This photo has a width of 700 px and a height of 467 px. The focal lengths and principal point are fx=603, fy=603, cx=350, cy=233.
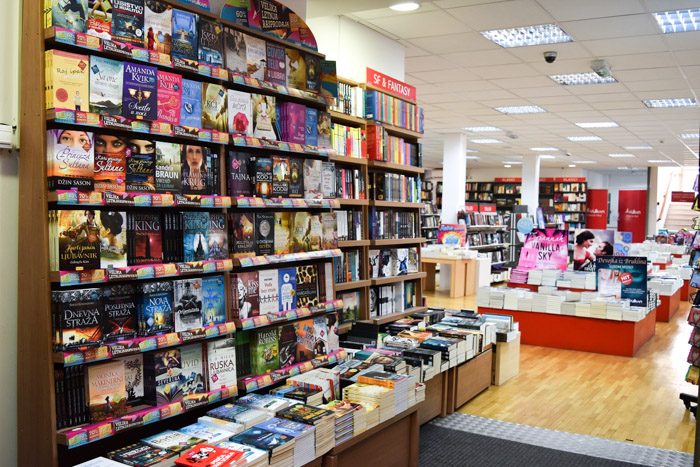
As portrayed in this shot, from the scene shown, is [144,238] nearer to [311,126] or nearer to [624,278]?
[311,126]

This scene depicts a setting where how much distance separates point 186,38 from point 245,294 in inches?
51.9

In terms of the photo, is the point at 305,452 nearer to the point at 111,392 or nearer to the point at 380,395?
the point at 380,395

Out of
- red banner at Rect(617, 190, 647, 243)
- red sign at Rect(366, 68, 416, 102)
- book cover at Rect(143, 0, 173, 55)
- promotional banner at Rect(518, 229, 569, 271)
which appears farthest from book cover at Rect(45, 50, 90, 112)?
red banner at Rect(617, 190, 647, 243)

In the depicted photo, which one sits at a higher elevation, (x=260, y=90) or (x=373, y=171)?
(x=260, y=90)

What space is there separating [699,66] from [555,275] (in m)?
2.98

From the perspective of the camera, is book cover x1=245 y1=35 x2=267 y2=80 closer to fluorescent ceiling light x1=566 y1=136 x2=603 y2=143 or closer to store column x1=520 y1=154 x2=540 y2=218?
fluorescent ceiling light x1=566 y1=136 x2=603 y2=143

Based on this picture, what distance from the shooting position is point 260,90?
3.36 meters

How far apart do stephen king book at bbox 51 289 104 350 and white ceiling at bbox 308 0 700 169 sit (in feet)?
9.66

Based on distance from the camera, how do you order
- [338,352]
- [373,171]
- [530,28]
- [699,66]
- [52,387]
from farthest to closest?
[699,66] → [530,28] → [373,171] → [338,352] → [52,387]

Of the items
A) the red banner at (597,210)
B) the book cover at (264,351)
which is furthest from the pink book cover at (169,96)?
the red banner at (597,210)

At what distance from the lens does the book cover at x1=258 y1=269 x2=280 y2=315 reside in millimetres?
3299

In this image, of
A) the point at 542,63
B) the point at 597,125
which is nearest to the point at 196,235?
the point at 542,63

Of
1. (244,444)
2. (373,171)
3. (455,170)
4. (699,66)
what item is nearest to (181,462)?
(244,444)

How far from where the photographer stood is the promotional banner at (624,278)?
276 inches
